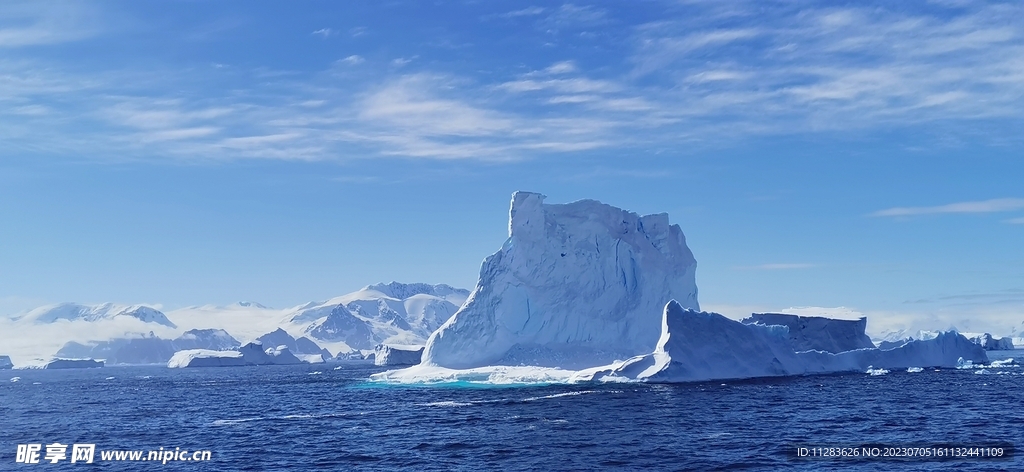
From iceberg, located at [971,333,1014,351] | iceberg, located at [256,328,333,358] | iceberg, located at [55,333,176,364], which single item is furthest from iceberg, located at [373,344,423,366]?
iceberg, located at [55,333,176,364]

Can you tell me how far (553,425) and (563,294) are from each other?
2366 cm

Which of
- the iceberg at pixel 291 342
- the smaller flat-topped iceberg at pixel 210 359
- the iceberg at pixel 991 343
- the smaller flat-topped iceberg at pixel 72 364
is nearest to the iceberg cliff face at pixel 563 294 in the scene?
the iceberg at pixel 991 343

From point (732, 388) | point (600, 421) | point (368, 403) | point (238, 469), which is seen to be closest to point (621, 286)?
point (732, 388)

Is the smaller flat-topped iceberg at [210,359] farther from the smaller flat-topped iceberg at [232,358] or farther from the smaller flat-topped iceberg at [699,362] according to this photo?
the smaller flat-topped iceberg at [699,362]

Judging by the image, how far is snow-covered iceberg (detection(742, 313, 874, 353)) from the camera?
54312mm

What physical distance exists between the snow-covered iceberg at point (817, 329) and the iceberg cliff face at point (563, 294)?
16.9 ft

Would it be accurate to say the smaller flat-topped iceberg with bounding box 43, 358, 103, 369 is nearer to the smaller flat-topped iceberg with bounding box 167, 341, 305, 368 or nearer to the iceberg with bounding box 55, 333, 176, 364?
the iceberg with bounding box 55, 333, 176, 364

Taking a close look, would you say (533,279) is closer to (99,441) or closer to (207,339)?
(99,441)

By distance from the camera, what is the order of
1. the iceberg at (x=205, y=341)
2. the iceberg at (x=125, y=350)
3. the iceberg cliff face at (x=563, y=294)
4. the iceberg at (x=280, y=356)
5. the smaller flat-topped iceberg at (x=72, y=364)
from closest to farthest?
the iceberg cliff face at (x=563, y=294) < the iceberg at (x=280, y=356) < the smaller flat-topped iceberg at (x=72, y=364) < the iceberg at (x=125, y=350) < the iceberg at (x=205, y=341)

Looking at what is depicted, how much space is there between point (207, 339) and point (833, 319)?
14162cm

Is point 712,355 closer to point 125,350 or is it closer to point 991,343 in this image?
point 991,343

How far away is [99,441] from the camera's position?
2761 centimetres

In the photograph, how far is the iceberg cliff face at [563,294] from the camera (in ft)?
164

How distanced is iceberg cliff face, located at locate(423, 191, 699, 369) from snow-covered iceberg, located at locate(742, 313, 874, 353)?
5144mm
